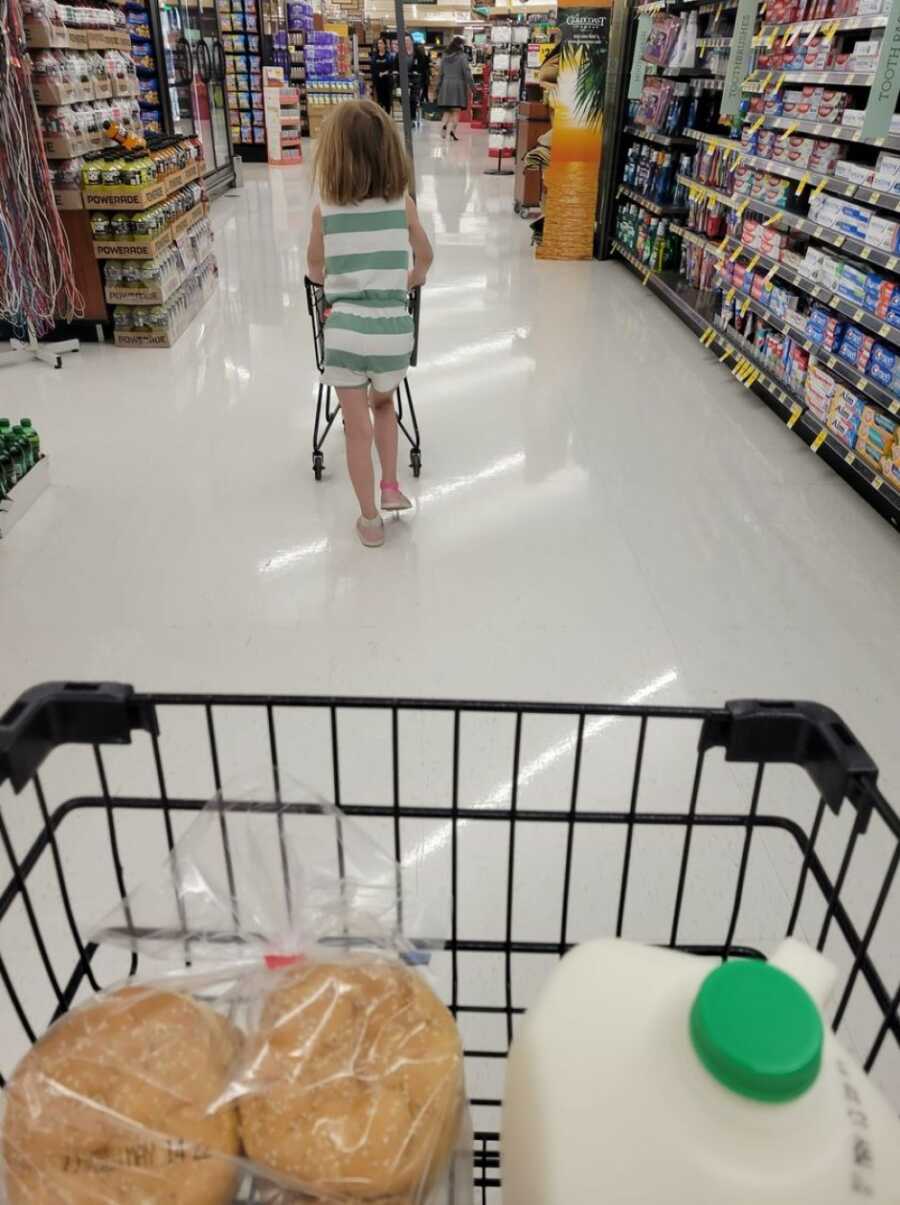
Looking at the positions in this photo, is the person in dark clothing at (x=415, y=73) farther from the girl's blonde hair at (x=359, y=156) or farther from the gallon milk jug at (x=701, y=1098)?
the gallon milk jug at (x=701, y=1098)

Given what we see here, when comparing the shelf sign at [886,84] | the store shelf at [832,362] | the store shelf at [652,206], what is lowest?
the store shelf at [832,362]

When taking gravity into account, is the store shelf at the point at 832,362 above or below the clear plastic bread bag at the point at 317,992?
below

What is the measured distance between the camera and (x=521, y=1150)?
0.65 m

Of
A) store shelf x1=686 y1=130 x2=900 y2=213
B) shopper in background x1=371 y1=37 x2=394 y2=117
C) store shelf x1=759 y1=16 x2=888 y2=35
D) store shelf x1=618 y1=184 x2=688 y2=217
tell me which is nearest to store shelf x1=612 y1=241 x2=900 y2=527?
store shelf x1=618 y1=184 x2=688 y2=217

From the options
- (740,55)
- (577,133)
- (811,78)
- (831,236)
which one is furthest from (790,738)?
(577,133)

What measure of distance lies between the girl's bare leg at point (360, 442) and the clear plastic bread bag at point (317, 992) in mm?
2506

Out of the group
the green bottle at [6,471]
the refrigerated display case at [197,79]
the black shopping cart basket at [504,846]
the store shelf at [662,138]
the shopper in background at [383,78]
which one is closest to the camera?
the black shopping cart basket at [504,846]

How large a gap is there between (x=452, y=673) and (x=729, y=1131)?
2.10 meters

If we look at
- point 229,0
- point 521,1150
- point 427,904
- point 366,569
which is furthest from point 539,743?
point 229,0

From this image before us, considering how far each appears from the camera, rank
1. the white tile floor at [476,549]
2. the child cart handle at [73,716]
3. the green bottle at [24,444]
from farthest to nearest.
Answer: the green bottle at [24,444]
the white tile floor at [476,549]
the child cart handle at [73,716]

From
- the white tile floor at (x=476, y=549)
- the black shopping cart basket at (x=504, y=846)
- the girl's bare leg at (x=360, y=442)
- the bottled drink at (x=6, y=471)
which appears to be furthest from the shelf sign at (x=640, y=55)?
the black shopping cart basket at (x=504, y=846)

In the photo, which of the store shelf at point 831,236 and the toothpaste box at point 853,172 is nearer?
the store shelf at point 831,236

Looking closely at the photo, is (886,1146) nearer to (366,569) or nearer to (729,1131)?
(729,1131)

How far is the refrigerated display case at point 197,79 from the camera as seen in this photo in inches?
372
